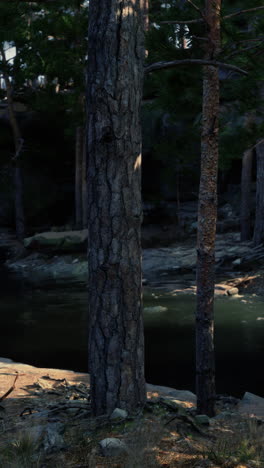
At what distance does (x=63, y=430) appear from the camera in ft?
14.6

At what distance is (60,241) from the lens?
24328 millimetres

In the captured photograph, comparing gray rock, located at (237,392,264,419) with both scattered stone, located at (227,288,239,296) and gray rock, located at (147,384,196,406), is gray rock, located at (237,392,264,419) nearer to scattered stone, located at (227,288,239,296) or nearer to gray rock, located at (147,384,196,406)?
gray rock, located at (147,384,196,406)

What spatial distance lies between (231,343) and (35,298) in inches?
289

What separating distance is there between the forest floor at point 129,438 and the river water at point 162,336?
3.08m

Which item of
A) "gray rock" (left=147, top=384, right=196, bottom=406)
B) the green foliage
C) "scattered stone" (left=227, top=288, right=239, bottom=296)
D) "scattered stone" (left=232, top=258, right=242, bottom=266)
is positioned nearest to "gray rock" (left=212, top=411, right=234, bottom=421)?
"gray rock" (left=147, top=384, right=196, bottom=406)

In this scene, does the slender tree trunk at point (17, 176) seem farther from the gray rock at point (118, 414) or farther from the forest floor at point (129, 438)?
the gray rock at point (118, 414)

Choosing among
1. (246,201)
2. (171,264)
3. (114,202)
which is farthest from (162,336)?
(246,201)

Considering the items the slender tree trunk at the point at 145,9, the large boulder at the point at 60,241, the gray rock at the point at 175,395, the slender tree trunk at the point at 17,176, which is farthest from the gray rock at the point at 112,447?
the slender tree trunk at the point at 17,176

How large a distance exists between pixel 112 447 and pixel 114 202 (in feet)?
7.02

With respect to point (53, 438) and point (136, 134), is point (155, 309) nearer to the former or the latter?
point (136, 134)

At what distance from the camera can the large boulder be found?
2391 cm

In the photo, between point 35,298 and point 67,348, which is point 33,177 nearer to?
point 35,298

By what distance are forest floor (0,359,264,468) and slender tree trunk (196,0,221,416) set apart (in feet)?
1.83

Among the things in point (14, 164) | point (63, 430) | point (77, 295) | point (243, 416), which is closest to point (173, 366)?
point (243, 416)
